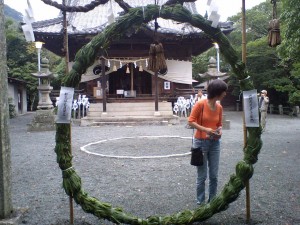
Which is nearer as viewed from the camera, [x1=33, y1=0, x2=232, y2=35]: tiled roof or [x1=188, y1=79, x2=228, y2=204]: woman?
[x1=188, y1=79, x2=228, y2=204]: woman

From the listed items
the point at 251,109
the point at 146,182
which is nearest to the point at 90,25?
the point at 146,182

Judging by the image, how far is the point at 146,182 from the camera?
4.98m

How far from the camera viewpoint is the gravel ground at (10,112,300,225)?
3.61 m

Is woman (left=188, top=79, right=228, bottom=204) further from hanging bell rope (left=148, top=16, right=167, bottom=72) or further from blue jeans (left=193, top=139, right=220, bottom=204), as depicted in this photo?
hanging bell rope (left=148, top=16, right=167, bottom=72)

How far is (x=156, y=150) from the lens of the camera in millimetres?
7941

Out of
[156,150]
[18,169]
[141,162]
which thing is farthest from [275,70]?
[18,169]

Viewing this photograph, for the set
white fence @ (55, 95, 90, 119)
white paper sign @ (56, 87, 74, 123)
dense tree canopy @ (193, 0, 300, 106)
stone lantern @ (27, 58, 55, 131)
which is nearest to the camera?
white paper sign @ (56, 87, 74, 123)

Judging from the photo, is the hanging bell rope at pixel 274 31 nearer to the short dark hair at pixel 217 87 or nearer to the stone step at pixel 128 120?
the short dark hair at pixel 217 87

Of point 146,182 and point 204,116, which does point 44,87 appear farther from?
point 204,116

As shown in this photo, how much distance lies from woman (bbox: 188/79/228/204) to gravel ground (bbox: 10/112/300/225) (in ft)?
1.69

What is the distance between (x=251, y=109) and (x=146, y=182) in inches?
94.4

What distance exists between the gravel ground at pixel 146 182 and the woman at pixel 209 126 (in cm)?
51

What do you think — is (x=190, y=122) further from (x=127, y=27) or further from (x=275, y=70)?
(x=275, y=70)

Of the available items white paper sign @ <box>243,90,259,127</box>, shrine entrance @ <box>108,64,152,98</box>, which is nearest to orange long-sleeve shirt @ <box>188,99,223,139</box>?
white paper sign @ <box>243,90,259,127</box>
